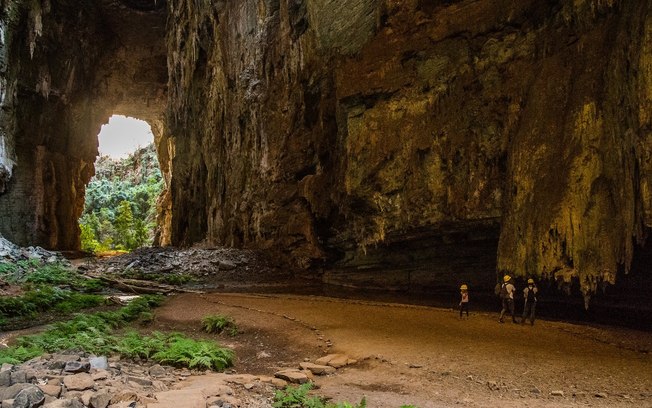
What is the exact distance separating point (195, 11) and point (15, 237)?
1796 cm

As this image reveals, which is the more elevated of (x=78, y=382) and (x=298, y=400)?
(x=78, y=382)

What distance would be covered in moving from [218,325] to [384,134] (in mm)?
8595

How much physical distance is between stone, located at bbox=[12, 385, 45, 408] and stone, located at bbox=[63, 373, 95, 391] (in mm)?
469

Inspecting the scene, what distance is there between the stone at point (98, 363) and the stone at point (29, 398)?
1.46 m

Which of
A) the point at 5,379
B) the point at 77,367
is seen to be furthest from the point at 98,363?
the point at 5,379

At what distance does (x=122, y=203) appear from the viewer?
46.1 meters

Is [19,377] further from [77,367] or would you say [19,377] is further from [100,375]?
[100,375]

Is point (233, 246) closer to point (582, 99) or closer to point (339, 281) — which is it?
point (339, 281)

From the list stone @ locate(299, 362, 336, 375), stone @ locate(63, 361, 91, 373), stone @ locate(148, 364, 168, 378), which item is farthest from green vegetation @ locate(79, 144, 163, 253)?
stone @ locate(63, 361, 91, 373)

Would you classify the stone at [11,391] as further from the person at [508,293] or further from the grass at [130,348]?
the person at [508,293]

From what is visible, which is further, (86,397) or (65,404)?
(86,397)

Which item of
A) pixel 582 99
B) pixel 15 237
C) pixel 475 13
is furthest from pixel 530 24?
pixel 15 237

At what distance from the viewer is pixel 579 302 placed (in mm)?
11844

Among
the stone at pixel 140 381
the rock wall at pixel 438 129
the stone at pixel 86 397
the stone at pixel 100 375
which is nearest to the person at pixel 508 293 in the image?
the rock wall at pixel 438 129
